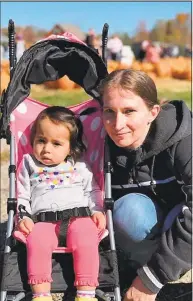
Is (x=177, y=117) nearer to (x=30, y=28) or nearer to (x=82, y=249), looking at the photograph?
(x=82, y=249)

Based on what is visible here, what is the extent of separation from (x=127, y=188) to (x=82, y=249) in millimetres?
542

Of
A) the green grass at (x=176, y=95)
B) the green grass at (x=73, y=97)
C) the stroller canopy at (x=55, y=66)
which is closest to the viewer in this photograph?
the stroller canopy at (x=55, y=66)

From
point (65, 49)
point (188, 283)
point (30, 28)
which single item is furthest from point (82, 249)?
point (30, 28)

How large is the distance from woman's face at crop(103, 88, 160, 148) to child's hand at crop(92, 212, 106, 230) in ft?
1.36

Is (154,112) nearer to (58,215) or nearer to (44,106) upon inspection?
(58,215)

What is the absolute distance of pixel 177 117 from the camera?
8.76ft

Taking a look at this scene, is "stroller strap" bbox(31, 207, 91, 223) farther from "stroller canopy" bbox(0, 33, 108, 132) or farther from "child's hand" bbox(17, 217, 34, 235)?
"stroller canopy" bbox(0, 33, 108, 132)

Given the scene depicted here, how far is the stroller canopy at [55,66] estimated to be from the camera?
2.98 m

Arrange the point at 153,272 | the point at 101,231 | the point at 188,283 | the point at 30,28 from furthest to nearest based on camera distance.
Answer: the point at 30,28 < the point at 188,283 < the point at 101,231 < the point at 153,272

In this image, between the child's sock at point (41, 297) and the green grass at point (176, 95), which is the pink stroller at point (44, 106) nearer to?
the child's sock at point (41, 297)

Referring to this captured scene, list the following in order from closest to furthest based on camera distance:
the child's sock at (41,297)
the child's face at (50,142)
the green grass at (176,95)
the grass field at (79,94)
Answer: the child's sock at (41,297)
the child's face at (50,142)
the grass field at (79,94)
the green grass at (176,95)

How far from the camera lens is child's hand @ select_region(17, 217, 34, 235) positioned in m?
2.51

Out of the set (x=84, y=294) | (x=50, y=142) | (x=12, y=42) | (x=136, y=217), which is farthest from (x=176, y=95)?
(x=84, y=294)

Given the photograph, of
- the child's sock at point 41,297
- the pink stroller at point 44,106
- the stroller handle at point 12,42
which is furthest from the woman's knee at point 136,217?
the stroller handle at point 12,42
